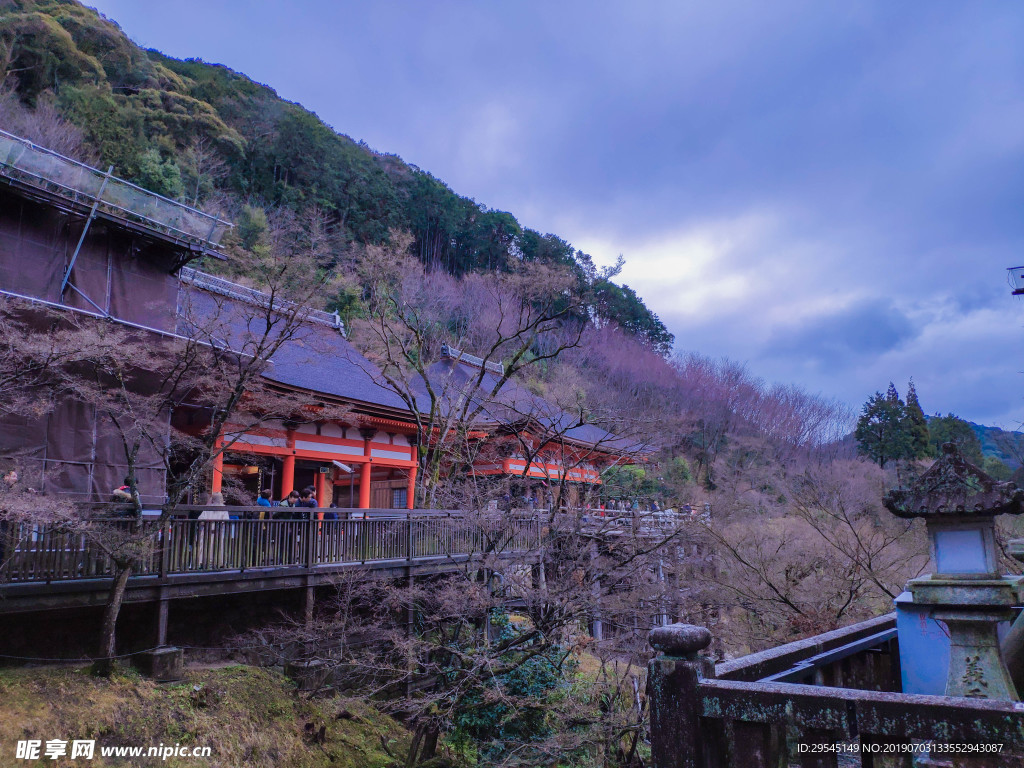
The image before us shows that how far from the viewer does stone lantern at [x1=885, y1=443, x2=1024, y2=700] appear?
3.22 m

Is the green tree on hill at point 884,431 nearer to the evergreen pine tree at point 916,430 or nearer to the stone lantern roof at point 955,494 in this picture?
the evergreen pine tree at point 916,430

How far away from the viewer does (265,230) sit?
28828mm

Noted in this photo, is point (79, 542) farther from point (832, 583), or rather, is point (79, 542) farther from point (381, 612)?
point (832, 583)

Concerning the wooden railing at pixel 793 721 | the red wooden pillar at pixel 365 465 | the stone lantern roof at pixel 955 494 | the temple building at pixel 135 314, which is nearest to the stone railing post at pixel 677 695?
the wooden railing at pixel 793 721

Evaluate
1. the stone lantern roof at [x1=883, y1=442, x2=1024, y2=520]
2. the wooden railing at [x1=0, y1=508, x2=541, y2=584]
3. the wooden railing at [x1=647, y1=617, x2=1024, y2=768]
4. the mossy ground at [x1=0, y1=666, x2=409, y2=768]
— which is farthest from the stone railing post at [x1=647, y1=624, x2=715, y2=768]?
the wooden railing at [x1=0, y1=508, x2=541, y2=584]

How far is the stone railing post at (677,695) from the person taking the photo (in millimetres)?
2676

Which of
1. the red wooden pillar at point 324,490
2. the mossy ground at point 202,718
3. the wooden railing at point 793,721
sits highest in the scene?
the red wooden pillar at point 324,490

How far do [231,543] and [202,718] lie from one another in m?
2.33

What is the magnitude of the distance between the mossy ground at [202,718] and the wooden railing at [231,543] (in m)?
1.32

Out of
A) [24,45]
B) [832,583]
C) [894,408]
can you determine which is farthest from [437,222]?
[832,583]

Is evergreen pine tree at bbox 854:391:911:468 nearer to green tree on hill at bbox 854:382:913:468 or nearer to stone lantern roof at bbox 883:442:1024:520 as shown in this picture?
green tree on hill at bbox 854:382:913:468

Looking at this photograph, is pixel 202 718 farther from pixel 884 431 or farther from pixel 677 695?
pixel 884 431

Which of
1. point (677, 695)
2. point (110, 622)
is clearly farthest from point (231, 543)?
point (677, 695)

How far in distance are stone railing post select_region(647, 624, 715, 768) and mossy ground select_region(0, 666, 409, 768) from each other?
714 cm
